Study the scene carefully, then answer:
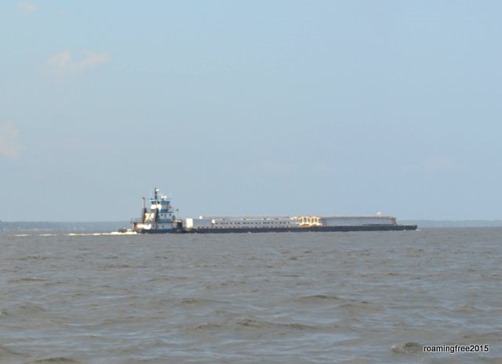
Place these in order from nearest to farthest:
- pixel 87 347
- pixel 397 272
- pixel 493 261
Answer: pixel 87 347 → pixel 397 272 → pixel 493 261

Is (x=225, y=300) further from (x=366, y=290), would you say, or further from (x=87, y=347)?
(x=87, y=347)

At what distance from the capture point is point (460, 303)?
38875 mm

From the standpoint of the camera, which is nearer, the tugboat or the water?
the water

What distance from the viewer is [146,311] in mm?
36375

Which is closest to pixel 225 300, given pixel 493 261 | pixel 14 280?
pixel 14 280

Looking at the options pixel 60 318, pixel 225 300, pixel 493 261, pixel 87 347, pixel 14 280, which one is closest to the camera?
pixel 87 347

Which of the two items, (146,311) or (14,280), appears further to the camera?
(14,280)

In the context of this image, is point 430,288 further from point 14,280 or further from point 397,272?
point 14,280

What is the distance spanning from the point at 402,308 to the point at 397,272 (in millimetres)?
22015

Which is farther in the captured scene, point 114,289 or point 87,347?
point 114,289

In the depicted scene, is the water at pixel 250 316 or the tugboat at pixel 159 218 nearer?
the water at pixel 250 316

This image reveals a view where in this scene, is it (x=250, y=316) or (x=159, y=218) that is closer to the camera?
(x=250, y=316)

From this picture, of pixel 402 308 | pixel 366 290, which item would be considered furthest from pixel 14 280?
pixel 402 308

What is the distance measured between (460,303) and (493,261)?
37.4 metres
